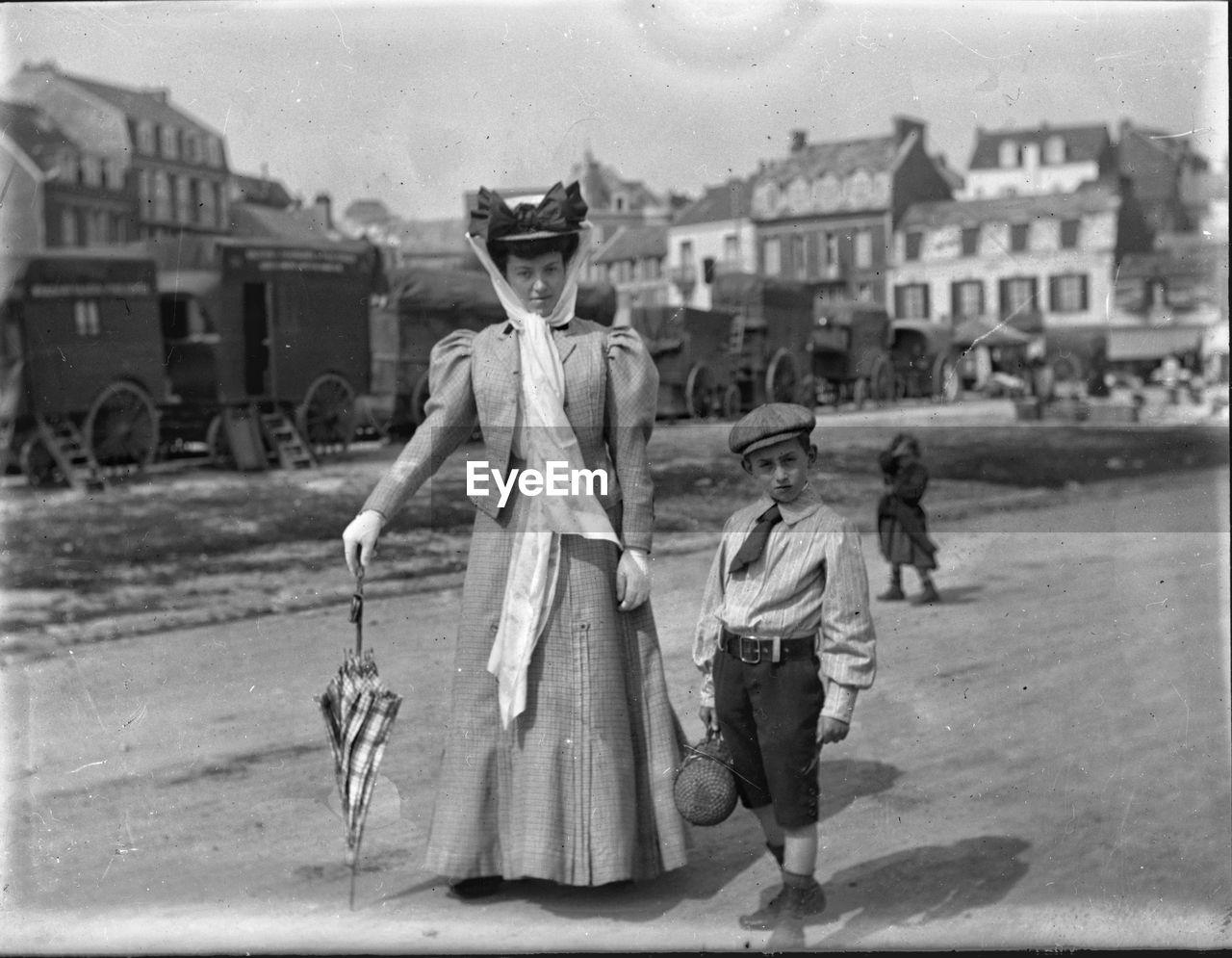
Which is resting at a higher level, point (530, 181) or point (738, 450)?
point (530, 181)

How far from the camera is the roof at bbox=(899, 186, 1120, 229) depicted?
16.3ft

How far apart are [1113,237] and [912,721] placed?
2.15m

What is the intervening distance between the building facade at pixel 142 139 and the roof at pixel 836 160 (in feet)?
7.14

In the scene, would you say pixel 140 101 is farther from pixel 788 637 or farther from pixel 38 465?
pixel 38 465

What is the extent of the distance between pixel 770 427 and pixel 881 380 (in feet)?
8.82

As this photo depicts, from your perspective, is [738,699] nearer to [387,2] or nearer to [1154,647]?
[387,2]

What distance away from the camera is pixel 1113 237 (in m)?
5.38

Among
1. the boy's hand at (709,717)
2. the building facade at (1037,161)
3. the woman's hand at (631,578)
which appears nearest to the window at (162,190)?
the building facade at (1037,161)

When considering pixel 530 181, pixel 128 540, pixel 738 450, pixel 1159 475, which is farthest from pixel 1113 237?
pixel 1159 475

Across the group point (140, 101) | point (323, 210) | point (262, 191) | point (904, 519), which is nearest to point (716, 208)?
point (323, 210)

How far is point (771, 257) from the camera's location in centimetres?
528

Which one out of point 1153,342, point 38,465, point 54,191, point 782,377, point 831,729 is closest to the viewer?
point 831,729

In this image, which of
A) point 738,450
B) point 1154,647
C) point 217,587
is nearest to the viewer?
point 738,450

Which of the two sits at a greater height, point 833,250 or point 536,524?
point 833,250
